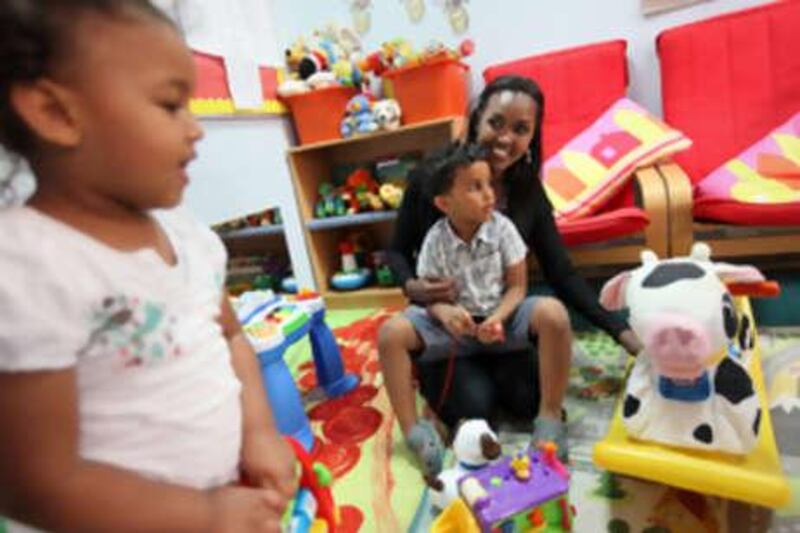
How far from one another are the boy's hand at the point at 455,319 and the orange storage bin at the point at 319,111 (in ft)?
4.08

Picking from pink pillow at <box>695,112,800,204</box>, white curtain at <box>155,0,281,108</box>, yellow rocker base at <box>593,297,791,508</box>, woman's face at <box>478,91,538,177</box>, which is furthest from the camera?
white curtain at <box>155,0,281,108</box>

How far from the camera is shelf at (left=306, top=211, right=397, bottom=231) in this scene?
6.61 feet

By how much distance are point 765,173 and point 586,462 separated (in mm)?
1015

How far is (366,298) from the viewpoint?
84.2 inches

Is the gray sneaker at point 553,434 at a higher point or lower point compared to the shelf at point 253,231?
lower

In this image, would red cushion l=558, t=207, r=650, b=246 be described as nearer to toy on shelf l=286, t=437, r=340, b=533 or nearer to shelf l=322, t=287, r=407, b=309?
shelf l=322, t=287, r=407, b=309

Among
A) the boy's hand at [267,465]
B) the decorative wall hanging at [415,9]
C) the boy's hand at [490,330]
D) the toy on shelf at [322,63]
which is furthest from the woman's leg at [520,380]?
the decorative wall hanging at [415,9]

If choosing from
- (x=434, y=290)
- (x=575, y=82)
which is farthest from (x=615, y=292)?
(x=575, y=82)

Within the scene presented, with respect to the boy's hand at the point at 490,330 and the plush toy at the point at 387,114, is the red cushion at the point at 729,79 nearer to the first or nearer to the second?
the plush toy at the point at 387,114

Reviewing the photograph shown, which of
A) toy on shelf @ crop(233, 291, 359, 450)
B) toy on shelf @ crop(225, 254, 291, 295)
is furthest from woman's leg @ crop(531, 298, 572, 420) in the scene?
toy on shelf @ crop(225, 254, 291, 295)

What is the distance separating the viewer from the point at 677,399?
790mm

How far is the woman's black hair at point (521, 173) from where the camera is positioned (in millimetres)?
1187

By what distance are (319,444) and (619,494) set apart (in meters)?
0.64

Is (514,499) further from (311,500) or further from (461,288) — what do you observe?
(461,288)
